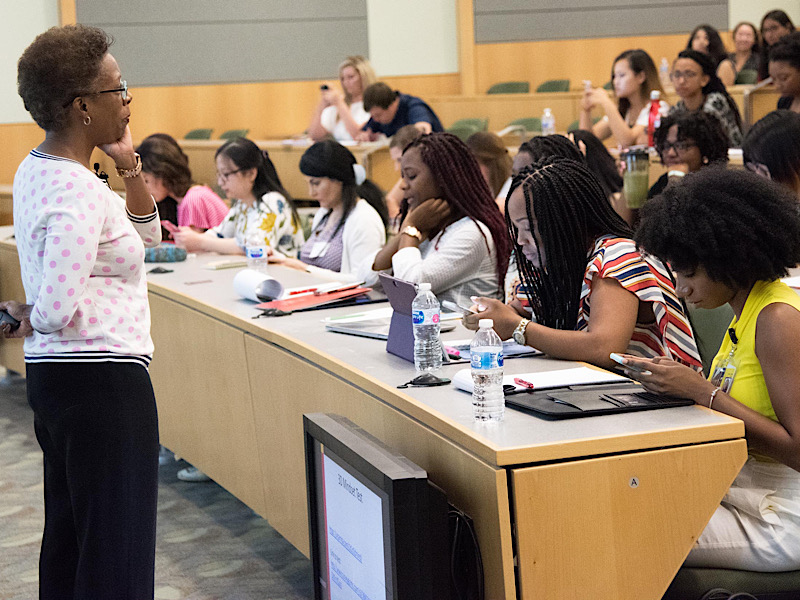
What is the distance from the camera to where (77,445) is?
5.76 ft

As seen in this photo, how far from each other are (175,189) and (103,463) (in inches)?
125

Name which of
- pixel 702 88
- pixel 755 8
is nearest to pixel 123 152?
pixel 702 88

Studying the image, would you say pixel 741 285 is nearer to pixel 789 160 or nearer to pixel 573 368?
pixel 573 368

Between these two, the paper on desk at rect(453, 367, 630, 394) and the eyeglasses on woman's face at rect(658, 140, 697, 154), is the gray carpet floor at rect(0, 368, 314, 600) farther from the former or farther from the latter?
the eyeglasses on woman's face at rect(658, 140, 697, 154)

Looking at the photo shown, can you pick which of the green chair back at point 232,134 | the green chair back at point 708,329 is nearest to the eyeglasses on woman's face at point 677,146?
the green chair back at point 708,329

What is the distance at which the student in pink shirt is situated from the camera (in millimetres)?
4656

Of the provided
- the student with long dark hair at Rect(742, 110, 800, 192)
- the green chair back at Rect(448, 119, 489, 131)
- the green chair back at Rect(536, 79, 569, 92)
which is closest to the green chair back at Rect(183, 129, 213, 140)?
the green chair back at Rect(448, 119, 489, 131)

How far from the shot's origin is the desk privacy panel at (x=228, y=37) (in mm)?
9727

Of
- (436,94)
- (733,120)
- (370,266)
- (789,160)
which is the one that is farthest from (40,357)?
(436,94)

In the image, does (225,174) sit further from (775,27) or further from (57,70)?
(775,27)

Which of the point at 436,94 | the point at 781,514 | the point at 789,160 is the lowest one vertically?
the point at 781,514

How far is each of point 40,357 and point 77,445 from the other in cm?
17

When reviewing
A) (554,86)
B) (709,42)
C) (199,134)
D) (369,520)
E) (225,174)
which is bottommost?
(369,520)

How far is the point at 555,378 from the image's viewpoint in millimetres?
1919
